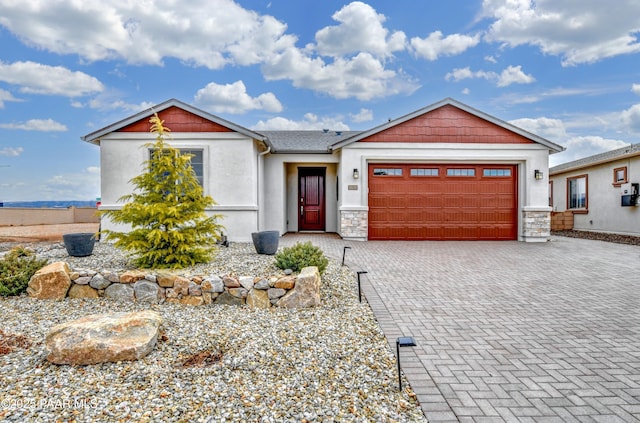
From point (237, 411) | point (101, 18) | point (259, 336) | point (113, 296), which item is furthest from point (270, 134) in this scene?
point (237, 411)

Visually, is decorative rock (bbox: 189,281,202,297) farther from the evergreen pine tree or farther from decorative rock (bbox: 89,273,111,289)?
decorative rock (bbox: 89,273,111,289)

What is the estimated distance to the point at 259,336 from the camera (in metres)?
3.60

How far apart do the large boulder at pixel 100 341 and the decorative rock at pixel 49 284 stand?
1.96 meters

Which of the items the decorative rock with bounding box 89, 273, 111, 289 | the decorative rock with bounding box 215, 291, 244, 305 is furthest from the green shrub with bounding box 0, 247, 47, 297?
the decorative rock with bounding box 215, 291, 244, 305

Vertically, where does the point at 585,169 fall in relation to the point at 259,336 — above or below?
above

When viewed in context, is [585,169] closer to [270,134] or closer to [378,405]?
[270,134]

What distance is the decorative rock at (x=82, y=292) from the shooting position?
4867mm

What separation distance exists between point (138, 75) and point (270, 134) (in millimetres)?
5659

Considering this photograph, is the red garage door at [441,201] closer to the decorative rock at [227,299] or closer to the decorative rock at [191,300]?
the decorative rock at [227,299]

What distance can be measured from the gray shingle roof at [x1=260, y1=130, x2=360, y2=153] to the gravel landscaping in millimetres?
8368

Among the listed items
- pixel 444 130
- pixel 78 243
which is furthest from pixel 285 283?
pixel 444 130

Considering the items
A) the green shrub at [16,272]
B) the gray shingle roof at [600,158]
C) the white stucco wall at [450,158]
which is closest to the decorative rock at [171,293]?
the green shrub at [16,272]

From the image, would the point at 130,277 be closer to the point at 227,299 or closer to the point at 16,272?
the point at 227,299

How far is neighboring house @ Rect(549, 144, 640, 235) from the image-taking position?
12.8m
